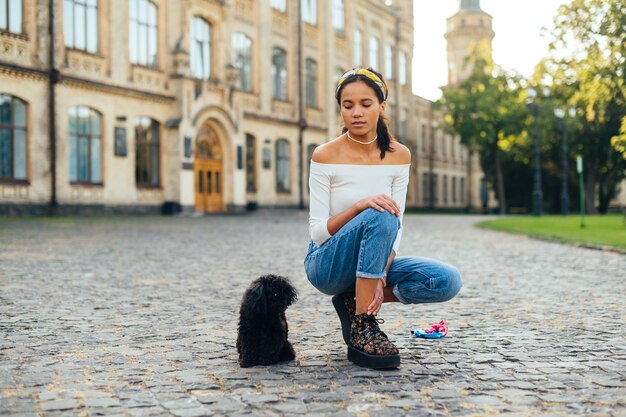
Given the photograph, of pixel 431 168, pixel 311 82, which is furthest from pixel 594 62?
pixel 431 168

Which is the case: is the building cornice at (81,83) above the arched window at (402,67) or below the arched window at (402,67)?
below

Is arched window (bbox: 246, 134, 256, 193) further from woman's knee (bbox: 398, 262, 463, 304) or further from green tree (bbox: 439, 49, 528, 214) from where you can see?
woman's knee (bbox: 398, 262, 463, 304)

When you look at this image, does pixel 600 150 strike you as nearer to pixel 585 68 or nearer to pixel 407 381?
pixel 585 68

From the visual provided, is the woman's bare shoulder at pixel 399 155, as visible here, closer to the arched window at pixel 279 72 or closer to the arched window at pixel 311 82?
the arched window at pixel 279 72

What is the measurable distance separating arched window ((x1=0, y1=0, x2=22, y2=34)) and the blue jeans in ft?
76.3

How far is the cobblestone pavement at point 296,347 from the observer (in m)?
3.64

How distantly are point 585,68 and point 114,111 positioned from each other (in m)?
16.6

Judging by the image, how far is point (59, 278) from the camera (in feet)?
29.7

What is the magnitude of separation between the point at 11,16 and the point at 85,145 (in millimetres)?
4992

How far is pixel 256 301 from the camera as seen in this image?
427 centimetres

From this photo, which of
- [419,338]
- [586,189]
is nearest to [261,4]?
[586,189]

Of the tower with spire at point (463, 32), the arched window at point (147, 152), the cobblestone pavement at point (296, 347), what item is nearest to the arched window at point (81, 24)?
the arched window at point (147, 152)

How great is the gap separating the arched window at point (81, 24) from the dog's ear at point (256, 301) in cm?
2492

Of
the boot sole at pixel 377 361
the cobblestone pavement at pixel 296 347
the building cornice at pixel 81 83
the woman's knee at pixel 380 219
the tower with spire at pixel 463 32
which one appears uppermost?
the tower with spire at pixel 463 32
